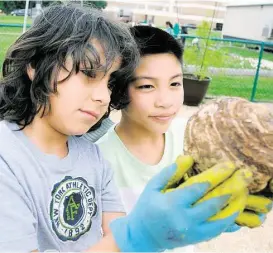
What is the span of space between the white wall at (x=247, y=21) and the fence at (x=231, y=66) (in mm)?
9399

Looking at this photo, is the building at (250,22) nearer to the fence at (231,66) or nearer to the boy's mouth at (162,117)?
the fence at (231,66)

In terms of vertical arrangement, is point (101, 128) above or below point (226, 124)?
below

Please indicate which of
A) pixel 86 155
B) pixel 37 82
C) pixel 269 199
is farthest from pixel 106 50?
pixel 269 199

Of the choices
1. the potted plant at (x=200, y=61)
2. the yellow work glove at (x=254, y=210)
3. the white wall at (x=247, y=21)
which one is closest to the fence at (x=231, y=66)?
the potted plant at (x=200, y=61)

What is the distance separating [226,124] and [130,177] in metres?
0.65

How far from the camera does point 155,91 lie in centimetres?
146

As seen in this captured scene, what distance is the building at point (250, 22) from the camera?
1847 cm

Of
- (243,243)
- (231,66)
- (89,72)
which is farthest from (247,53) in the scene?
(89,72)

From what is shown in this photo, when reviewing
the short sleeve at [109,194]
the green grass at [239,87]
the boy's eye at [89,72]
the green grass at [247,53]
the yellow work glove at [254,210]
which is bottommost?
the green grass at [239,87]

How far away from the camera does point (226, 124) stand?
3.34ft

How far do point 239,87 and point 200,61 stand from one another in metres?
1.86

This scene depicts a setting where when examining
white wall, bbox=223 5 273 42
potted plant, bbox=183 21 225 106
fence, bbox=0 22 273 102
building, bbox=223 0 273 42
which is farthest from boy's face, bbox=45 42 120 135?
white wall, bbox=223 5 273 42

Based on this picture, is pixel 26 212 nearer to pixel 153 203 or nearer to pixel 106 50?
pixel 153 203

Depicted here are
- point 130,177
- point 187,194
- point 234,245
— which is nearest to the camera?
point 187,194
